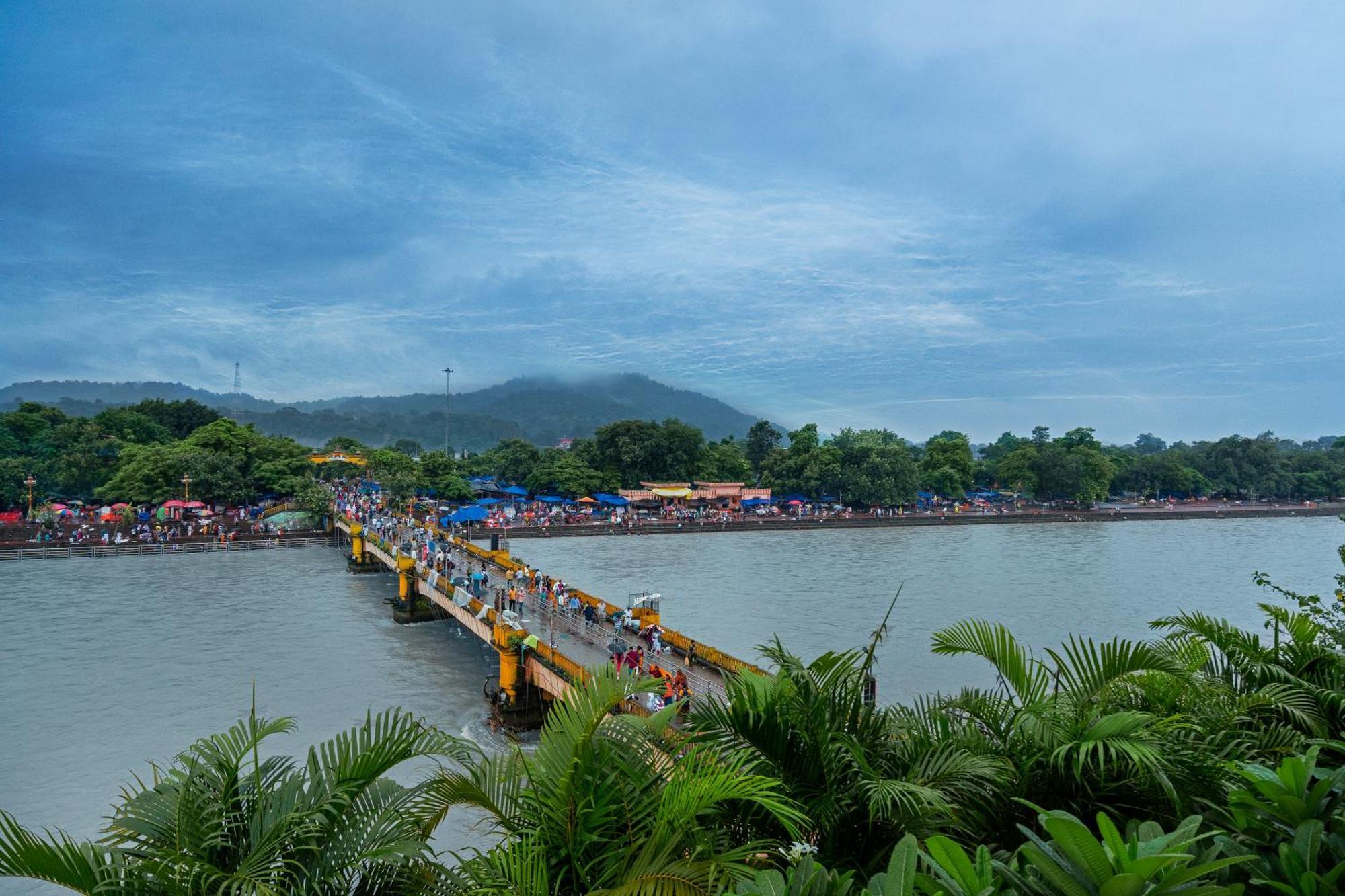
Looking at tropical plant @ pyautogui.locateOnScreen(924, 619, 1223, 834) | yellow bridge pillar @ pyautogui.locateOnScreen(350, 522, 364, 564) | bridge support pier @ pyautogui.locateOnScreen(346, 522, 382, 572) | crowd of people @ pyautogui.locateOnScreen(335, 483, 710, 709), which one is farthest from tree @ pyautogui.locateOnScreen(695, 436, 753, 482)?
tropical plant @ pyautogui.locateOnScreen(924, 619, 1223, 834)

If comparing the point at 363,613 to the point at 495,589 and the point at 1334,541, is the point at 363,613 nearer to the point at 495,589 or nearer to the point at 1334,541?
the point at 495,589

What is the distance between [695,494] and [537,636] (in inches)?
1699

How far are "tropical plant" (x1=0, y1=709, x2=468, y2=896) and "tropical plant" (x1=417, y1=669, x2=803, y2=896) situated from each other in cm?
21

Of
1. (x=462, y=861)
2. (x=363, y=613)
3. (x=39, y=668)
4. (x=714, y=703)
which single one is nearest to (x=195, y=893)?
(x=462, y=861)

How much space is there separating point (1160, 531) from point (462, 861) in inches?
2401

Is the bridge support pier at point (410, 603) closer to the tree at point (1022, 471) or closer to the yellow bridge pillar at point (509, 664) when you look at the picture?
the yellow bridge pillar at point (509, 664)

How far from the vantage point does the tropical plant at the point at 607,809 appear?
237cm

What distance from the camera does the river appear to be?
1391cm

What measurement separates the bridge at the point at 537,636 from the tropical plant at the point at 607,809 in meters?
6.63

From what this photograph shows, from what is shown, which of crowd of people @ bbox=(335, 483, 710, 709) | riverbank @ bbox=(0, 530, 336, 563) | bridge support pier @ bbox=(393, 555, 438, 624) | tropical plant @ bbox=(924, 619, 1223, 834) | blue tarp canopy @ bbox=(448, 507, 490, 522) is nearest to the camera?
tropical plant @ bbox=(924, 619, 1223, 834)

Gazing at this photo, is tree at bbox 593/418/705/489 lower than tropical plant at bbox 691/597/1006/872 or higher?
higher

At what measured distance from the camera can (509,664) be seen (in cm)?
1486

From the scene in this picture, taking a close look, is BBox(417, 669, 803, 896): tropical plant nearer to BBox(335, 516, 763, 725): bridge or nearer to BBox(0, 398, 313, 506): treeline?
BBox(335, 516, 763, 725): bridge

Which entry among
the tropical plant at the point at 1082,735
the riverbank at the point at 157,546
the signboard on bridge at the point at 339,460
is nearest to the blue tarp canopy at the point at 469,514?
the riverbank at the point at 157,546
